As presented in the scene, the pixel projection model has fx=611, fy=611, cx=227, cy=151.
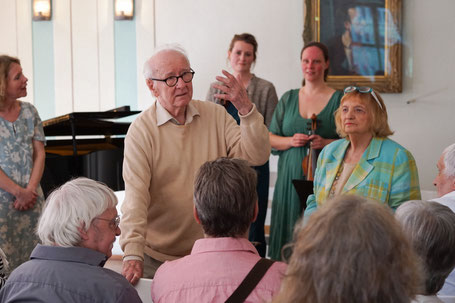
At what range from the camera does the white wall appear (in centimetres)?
608

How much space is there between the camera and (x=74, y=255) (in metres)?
1.73

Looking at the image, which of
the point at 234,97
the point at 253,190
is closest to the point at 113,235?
the point at 253,190

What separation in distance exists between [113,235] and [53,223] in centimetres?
19

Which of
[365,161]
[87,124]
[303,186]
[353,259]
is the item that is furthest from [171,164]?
[87,124]

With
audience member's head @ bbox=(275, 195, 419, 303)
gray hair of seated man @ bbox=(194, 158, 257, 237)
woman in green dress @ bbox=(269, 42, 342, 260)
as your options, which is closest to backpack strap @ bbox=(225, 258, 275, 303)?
gray hair of seated man @ bbox=(194, 158, 257, 237)

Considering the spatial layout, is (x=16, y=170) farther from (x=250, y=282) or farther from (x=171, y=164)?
(x=250, y=282)

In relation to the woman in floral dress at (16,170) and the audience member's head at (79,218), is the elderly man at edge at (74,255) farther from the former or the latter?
the woman in floral dress at (16,170)

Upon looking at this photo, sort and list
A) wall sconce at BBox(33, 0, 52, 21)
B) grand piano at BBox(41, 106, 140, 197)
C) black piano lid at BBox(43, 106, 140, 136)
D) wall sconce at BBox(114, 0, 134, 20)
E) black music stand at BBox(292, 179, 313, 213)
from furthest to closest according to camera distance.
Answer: wall sconce at BBox(33, 0, 52, 21), wall sconce at BBox(114, 0, 134, 20), black piano lid at BBox(43, 106, 140, 136), grand piano at BBox(41, 106, 140, 197), black music stand at BBox(292, 179, 313, 213)

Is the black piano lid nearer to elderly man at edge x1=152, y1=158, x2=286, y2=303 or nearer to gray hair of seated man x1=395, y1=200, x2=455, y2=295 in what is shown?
elderly man at edge x1=152, y1=158, x2=286, y2=303

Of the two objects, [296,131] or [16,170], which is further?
[296,131]

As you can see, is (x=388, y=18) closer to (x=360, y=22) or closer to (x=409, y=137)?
(x=360, y=22)

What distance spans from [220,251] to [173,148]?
885 millimetres

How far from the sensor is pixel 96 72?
279 inches

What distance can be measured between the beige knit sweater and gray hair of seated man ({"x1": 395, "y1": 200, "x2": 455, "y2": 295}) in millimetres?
904
